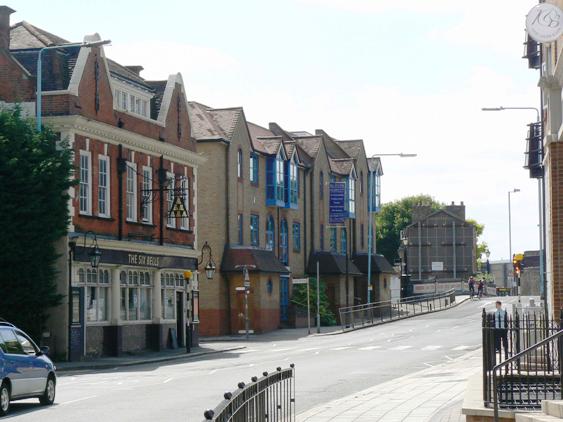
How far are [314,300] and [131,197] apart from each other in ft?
90.8

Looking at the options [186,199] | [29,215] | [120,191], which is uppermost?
[186,199]

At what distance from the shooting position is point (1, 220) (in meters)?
41.4

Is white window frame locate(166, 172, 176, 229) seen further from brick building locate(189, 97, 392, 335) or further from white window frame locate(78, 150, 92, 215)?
brick building locate(189, 97, 392, 335)

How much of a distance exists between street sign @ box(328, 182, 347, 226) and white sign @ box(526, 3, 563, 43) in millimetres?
58772

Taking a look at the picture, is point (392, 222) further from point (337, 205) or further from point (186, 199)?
point (186, 199)

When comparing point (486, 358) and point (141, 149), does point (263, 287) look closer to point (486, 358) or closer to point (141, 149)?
point (141, 149)

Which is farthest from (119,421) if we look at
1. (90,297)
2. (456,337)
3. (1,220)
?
(456,337)

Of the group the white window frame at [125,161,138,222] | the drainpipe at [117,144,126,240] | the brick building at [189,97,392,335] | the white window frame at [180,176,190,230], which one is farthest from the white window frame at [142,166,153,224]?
the brick building at [189,97,392,335]

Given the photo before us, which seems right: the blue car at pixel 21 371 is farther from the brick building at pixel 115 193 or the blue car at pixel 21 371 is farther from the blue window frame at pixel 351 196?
the blue window frame at pixel 351 196

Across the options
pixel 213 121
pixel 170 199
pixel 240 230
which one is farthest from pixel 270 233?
pixel 170 199

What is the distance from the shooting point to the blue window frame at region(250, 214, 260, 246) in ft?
239

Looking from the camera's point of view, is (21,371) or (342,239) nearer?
(21,371)

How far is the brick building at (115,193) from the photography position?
45.4m

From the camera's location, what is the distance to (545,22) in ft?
72.0
